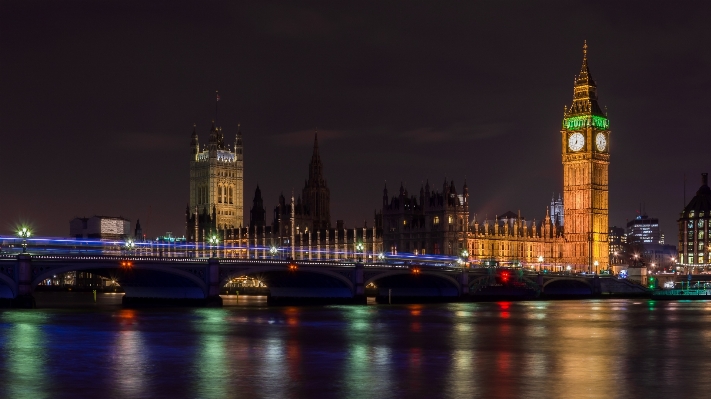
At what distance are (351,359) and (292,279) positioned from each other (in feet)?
261

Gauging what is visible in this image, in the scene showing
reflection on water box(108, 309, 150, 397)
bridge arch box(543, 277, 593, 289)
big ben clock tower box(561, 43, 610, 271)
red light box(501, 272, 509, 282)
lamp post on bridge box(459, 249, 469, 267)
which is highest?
big ben clock tower box(561, 43, 610, 271)

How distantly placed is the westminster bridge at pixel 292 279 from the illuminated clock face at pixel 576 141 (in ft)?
86.7

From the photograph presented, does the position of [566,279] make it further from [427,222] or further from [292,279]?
[292,279]

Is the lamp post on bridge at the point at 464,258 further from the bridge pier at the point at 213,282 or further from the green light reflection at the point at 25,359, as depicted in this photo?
the green light reflection at the point at 25,359

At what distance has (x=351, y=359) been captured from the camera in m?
42.2

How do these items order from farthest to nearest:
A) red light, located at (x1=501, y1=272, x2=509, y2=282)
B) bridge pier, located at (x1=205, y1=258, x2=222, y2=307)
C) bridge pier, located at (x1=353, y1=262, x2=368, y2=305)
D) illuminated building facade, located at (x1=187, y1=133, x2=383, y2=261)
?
illuminated building facade, located at (x1=187, y1=133, x2=383, y2=261) → red light, located at (x1=501, y1=272, x2=509, y2=282) → bridge pier, located at (x1=353, y1=262, x2=368, y2=305) → bridge pier, located at (x1=205, y1=258, x2=222, y2=307)

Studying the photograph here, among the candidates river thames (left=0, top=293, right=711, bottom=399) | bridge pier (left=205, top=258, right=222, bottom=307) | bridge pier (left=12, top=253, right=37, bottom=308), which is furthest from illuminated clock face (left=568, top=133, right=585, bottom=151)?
river thames (left=0, top=293, right=711, bottom=399)

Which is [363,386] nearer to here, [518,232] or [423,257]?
[423,257]

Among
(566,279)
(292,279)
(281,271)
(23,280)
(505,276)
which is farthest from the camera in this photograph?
(566,279)

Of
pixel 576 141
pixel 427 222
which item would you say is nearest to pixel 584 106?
pixel 576 141

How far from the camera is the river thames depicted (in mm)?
32438

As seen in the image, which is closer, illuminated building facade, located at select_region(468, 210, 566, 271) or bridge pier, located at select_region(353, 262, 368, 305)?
bridge pier, located at select_region(353, 262, 368, 305)

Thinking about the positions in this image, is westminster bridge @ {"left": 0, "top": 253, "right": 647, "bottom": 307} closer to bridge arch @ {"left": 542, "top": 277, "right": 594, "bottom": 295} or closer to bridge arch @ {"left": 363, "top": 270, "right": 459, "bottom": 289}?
bridge arch @ {"left": 363, "top": 270, "right": 459, "bottom": 289}

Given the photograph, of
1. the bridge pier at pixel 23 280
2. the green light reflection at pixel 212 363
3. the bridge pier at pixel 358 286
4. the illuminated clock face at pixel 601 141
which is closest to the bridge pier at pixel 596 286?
the illuminated clock face at pixel 601 141
